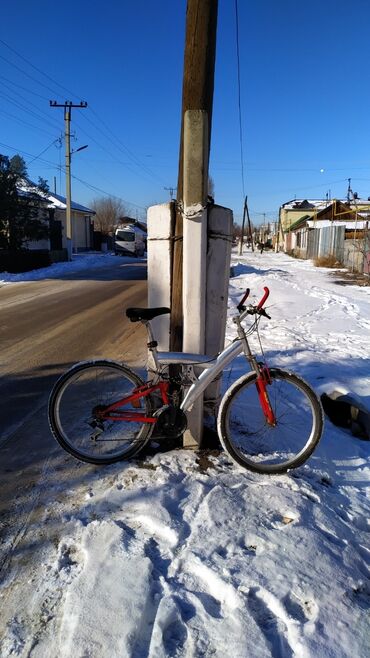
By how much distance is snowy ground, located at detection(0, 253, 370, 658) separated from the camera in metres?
2.00

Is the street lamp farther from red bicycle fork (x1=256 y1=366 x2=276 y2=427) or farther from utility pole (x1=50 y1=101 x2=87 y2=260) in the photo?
red bicycle fork (x1=256 y1=366 x2=276 y2=427)

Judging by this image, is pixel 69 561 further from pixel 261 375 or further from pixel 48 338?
pixel 48 338

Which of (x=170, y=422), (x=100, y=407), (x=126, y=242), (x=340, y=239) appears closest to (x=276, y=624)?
(x=170, y=422)

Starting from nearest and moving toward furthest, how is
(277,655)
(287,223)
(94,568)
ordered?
(277,655)
(94,568)
(287,223)

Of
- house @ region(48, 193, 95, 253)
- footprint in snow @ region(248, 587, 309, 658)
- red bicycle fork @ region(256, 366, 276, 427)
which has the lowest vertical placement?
footprint in snow @ region(248, 587, 309, 658)

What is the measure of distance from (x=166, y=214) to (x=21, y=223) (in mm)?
21680

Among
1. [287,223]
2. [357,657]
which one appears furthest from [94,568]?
[287,223]

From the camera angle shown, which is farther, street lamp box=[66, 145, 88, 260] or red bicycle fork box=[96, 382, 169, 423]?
street lamp box=[66, 145, 88, 260]

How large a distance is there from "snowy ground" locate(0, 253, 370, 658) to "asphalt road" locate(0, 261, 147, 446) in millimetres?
1215

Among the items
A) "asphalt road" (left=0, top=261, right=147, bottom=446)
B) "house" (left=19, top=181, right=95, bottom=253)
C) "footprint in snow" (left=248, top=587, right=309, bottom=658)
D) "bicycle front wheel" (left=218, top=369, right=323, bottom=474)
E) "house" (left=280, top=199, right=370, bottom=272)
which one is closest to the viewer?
"footprint in snow" (left=248, top=587, right=309, bottom=658)

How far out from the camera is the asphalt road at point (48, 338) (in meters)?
5.05

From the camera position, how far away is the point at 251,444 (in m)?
3.75

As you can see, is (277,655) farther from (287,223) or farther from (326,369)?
(287,223)

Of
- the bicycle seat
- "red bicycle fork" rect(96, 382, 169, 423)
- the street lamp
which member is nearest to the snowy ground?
"red bicycle fork" rect(96, 382, 169, 423)
